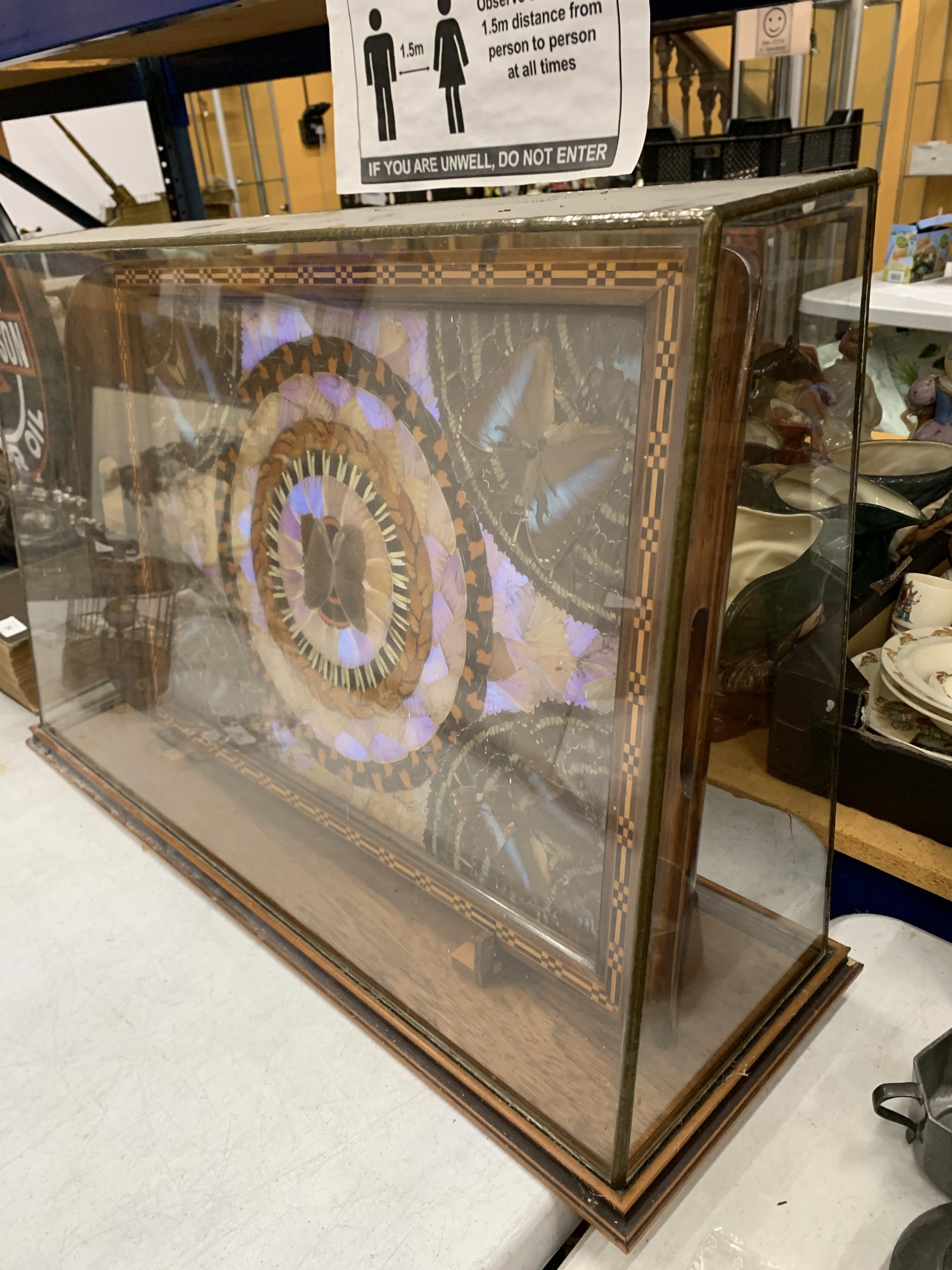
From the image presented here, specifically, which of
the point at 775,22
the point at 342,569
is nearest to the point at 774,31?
the point at 775,22

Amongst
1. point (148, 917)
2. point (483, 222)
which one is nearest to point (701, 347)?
point (483, 222)

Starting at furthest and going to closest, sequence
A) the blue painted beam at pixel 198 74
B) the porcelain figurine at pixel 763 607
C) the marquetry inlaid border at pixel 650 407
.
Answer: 1. the blue painted beam at pixel 198 74
2. the porcelain figurine at pixel 763 607
3. the marquetry inlaid border at pixel 650 407

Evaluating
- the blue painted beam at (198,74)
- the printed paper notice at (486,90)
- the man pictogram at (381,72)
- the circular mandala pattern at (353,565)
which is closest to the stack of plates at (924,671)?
the circular mandala pattern at (353,565)

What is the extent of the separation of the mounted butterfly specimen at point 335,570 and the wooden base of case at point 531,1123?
13.1 inches

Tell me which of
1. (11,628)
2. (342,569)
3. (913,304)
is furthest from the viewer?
(913,304)

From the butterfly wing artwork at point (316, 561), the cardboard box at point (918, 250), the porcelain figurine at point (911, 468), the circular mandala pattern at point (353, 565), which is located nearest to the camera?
the circular mandala pattern at point (353, 565)

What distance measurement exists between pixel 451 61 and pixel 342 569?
1.37 ft

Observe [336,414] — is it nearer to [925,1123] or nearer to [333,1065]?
[333,1065]

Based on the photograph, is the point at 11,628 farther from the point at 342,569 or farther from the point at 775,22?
the point at 775,22

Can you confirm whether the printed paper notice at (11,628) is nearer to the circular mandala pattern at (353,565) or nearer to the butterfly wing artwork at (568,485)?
the circular mandala pattern at (353,565)

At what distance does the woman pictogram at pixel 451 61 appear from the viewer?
0.64 meters

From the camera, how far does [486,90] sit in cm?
65

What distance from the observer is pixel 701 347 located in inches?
18.5

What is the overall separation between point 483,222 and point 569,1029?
24.0 inches
